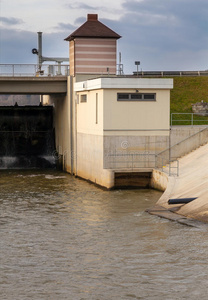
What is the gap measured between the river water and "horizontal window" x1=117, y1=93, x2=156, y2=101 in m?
6.92

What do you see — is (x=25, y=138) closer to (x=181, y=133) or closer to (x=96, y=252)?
(x=181, y=133)

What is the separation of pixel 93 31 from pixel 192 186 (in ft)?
57.6

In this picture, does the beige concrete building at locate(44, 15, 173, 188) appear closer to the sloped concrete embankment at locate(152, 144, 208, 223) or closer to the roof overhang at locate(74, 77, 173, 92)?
the roof overhang at locate(74, 77, 173, 92)

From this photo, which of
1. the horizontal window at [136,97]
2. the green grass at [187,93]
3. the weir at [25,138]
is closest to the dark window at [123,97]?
the horizontal window at [136,97]

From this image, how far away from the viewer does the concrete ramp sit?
2295 cm

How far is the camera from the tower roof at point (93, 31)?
3991 centimetres

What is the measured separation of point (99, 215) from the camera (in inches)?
990

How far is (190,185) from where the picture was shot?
27.1m

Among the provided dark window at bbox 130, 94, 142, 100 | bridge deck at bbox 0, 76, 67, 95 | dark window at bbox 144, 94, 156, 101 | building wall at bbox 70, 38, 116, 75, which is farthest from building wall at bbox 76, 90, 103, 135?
bridge deck at bbox 0, 76, 67, 95

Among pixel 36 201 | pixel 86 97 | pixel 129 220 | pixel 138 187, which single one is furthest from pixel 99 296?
pixel 86 97

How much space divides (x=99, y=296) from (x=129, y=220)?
905 cm

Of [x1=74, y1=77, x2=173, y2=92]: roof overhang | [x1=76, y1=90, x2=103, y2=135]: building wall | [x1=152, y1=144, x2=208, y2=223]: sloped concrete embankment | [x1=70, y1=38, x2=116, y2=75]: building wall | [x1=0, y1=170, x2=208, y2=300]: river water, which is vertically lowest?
[x1=0, y1=170, x2=208, y2=300]: river water

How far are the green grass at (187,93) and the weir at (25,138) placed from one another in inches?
435

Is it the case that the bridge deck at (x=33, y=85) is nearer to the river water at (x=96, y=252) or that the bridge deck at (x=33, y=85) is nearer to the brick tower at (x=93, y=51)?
the brick tower at (x=93, y=51)
